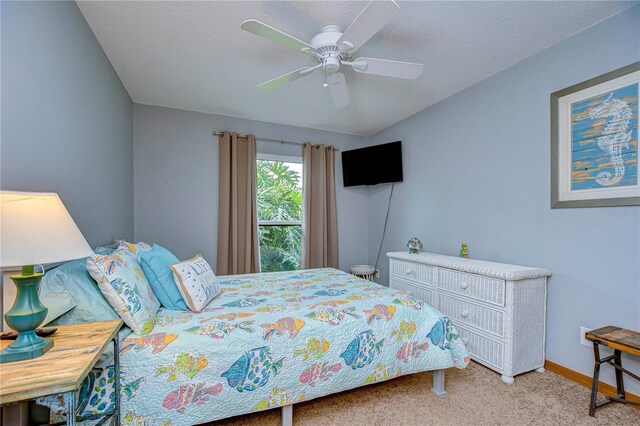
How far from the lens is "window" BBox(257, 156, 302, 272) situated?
399 cm

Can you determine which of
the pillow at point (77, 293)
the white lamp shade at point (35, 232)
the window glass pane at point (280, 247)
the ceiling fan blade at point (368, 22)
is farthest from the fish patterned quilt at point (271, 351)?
the window glass pane at point (280, 247)

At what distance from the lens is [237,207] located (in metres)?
3.68

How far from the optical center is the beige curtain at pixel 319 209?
4.06 metres

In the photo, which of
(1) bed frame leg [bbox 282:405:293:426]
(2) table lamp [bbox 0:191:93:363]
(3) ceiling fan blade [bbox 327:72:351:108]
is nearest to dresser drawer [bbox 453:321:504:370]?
(1) bed frame leg [bbox 282:405:293:426]

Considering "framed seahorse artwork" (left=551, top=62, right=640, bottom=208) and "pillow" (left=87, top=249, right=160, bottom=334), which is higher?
"framed seahorse artwork" (left=551, top=62, right=640, bottom=208)

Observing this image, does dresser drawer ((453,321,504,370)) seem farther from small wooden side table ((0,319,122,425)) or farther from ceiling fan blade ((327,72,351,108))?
small wooden side table ((0,319,122,425))

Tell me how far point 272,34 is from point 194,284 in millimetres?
1540

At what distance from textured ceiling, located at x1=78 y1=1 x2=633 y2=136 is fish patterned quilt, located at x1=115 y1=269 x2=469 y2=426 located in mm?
1844

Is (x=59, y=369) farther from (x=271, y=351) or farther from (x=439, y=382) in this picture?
(x=439, y=382)

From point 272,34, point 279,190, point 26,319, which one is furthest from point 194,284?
point 279,190

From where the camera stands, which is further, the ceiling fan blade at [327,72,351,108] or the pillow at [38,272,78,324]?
the ceiling fan blade at [327,72,351,108]

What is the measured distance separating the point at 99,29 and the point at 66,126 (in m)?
0.86

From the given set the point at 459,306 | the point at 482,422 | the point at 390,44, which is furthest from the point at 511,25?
the point at 482,422

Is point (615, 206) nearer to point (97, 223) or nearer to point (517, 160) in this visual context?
point (517, 160)
